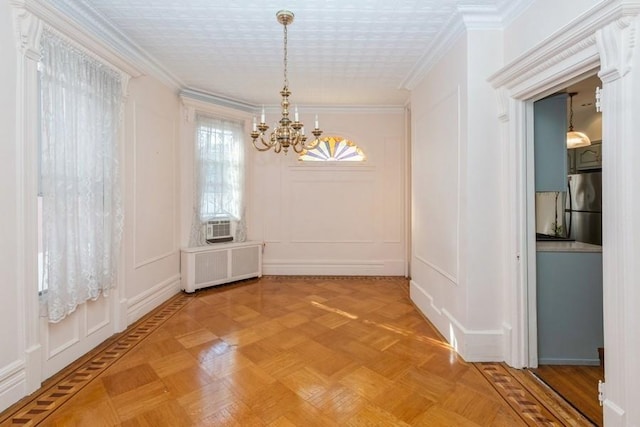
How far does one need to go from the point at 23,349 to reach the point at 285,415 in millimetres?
1968

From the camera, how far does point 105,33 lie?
299 centimetres

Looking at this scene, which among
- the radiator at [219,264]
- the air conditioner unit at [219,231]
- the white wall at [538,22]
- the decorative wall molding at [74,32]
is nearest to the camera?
the white wall at [538,22]

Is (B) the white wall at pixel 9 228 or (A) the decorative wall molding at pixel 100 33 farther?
(A) the decorative wall molding at pixel 100 33

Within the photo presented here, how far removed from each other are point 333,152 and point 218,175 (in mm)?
2149

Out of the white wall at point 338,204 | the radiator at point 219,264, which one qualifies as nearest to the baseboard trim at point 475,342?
the white wall at point 338,204

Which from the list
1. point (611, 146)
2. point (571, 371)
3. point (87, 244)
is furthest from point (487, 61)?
point (87, 244)

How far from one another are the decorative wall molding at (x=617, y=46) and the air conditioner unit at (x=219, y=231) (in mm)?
4912

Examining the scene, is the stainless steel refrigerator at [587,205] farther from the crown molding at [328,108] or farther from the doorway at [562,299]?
the crown molding at [328,108]

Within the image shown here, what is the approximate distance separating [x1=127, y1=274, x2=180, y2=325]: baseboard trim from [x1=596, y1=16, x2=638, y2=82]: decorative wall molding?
457 centimetres

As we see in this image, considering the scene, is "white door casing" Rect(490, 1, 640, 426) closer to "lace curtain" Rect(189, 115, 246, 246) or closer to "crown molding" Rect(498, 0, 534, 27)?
"crown molding" Rect(498, 0, 534, 27)

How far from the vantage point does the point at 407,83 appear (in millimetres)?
4285

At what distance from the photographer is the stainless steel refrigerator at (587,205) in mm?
5156

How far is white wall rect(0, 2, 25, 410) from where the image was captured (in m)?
2.04

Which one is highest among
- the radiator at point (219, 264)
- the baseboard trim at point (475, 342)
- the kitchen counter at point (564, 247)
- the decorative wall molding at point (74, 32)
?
the decorative wall molding at point (74, 32)
